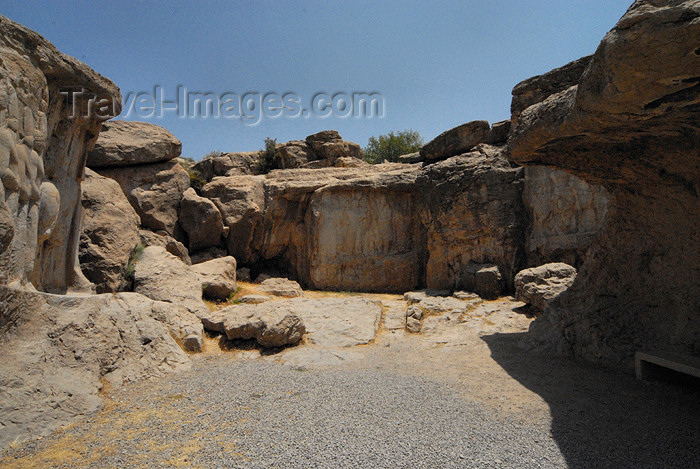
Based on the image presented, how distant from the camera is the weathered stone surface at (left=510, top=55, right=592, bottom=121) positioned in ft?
27.8

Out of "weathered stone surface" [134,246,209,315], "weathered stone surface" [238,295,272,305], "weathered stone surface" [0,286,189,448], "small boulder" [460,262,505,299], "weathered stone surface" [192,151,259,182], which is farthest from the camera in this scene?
"weathered stone surface" [192,151,259,182]

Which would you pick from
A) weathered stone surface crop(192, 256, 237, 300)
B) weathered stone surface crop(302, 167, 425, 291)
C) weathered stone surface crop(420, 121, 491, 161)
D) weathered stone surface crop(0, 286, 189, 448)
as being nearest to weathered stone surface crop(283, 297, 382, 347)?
weathered stone surface crop(192, 256, 237, 300)

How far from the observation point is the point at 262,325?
6902 mm

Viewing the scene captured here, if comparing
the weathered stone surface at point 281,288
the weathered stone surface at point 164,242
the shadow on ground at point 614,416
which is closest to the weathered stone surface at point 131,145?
the weathered stone surface at point 164,242

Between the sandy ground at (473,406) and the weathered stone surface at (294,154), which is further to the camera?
the weathered stone surface at (294,154)

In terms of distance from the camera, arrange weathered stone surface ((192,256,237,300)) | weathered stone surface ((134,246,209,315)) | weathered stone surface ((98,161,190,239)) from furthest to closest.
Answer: weathered stone surface ((98,161,190,239)), weathered stone surface ((192,256,237,300)), weathered stone surface ((134,246,209,315))

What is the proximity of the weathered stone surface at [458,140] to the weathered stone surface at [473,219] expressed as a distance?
0.68m

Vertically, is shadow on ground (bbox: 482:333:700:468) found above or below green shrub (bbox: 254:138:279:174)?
below

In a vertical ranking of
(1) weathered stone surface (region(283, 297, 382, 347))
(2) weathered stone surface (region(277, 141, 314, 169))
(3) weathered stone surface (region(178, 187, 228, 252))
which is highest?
(2) weathered stone surface (region(277, 141, 314, 169))

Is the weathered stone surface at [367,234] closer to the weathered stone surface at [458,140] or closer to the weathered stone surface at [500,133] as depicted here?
the weathered stone surface at [458,140]

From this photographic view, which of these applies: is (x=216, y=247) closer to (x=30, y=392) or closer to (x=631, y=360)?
(x=30, y=392)

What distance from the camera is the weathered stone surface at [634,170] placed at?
3033mm

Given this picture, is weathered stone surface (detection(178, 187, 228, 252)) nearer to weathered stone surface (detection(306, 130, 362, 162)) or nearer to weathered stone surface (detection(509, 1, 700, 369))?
weathered stone surface (detection(306, 130, 362, 162))

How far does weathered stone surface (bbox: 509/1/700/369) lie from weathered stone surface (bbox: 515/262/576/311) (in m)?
1.61
